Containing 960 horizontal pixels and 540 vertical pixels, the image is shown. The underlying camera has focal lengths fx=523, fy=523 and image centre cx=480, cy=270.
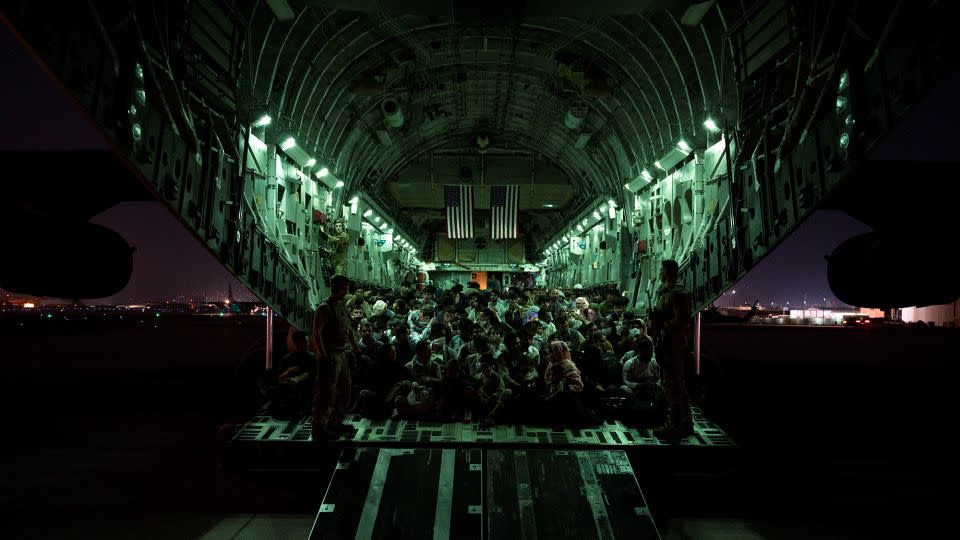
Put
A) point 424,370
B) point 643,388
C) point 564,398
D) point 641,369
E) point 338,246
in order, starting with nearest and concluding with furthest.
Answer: point 564,398
point 643,388
point 424,370
point 641,369
point 338,246

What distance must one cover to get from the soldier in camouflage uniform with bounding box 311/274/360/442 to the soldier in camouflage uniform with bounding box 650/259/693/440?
11.7ft

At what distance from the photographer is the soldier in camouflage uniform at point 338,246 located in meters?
18.6

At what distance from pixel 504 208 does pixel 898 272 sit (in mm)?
25323

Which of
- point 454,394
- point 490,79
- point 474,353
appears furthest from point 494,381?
point 490,79

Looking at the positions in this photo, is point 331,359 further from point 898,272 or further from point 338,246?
point 338,246

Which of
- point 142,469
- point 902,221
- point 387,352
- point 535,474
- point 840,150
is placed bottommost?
point 142,469

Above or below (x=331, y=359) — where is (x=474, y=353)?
below

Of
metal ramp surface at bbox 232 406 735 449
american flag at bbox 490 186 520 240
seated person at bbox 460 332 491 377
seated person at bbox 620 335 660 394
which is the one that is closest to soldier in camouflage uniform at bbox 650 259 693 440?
metal ramp surface at bbox 232 406 735 449

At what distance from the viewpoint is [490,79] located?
803 inches

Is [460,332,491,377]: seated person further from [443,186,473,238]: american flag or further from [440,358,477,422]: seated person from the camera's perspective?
[443,186,473,238]: american flag

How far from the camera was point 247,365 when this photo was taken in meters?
9.59

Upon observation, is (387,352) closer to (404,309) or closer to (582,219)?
(404,309)

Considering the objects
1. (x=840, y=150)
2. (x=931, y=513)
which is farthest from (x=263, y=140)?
(x=931, y=513)

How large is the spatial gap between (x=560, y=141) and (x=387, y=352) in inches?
747
